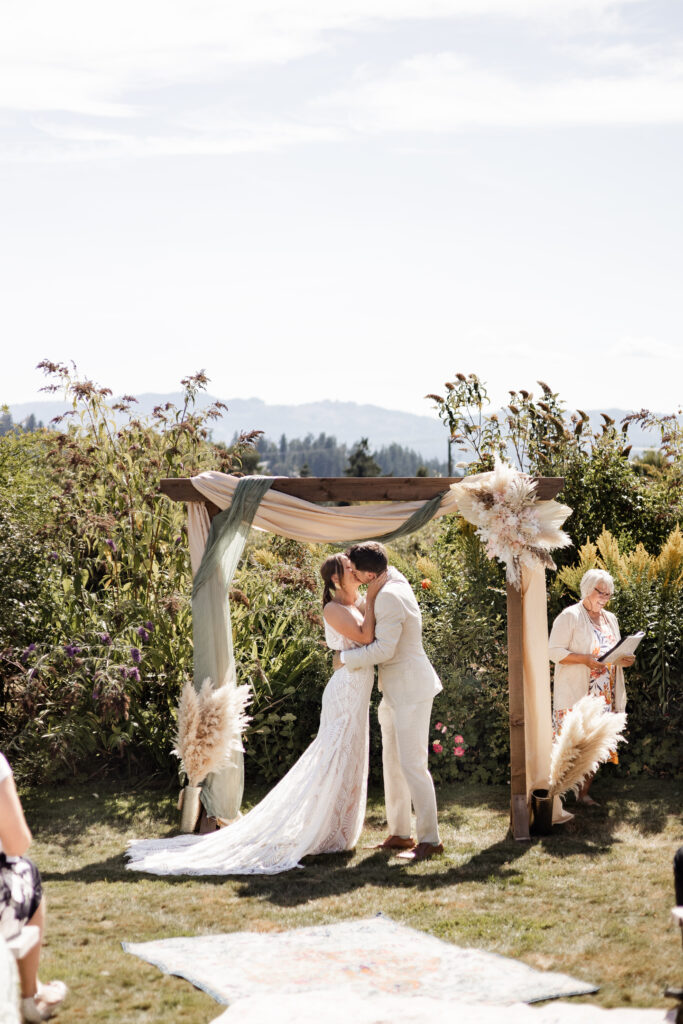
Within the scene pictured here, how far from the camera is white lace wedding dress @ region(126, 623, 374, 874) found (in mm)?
6355

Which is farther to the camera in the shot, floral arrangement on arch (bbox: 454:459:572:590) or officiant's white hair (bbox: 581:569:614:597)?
officiant's white hair (bbox: 581:569:614:597)

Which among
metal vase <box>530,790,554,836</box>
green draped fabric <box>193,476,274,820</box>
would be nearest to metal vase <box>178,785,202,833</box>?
green draped fabric <box>193,476,274,820</box>

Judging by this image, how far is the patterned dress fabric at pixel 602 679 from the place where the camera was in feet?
24.0

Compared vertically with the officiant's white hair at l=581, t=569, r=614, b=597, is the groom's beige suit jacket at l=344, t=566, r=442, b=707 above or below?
below

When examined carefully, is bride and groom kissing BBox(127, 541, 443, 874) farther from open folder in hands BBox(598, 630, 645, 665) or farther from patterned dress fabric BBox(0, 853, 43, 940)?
patterned dress fabric BBox(0, 853, 43, 940)

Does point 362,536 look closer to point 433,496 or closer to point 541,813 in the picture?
point 433,496

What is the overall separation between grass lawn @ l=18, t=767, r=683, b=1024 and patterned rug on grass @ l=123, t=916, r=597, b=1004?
11cm

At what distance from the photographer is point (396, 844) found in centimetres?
666

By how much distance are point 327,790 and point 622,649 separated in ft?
7.14

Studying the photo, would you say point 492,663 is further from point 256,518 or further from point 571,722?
point 256,518

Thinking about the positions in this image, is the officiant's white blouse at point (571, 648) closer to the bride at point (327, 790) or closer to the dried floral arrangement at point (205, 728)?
the bride at point (327, 790)

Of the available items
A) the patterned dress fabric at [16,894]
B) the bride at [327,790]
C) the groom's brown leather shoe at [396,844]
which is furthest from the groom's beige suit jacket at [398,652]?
the patterned dress fabric at [16,894]

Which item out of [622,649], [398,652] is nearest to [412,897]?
[398,652]

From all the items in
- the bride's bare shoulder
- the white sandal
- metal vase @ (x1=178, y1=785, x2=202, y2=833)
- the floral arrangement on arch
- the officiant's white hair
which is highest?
the floral arrangement on arch
